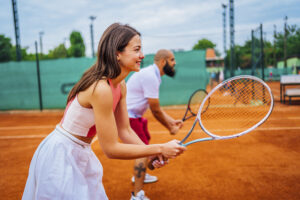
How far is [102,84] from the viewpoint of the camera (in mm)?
1371

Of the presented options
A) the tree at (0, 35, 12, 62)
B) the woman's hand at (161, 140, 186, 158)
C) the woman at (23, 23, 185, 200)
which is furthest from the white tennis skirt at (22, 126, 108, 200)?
the tree at (0, 35, 12, 62)

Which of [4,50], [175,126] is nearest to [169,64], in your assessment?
[175,126]

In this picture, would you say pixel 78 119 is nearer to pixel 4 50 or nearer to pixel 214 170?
pixel 214 170

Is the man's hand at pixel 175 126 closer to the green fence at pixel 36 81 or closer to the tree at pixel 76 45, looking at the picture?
the green fence at pixel 36 81

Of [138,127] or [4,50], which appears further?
[4,50]

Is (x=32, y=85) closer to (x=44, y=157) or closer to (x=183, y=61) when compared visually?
(x=183, y=61)

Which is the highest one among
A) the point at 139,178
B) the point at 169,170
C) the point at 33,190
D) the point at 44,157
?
the point at 44,157

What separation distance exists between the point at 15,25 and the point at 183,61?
7408 mm

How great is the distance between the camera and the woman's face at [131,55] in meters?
1.51

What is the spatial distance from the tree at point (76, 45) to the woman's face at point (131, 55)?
105 ft

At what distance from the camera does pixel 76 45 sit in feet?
107

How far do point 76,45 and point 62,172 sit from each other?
109 feet

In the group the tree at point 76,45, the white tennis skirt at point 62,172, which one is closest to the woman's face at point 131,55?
the white tennis skirt at point 62,172

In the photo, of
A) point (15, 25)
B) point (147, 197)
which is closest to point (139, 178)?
point (147, 197)
